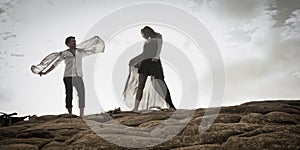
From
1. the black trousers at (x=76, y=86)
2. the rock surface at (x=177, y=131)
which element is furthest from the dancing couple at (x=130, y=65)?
the rock surface at (x=177, y=131)

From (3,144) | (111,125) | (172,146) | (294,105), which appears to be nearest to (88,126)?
(111,125)

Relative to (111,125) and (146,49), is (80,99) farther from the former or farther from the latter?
(111,125)

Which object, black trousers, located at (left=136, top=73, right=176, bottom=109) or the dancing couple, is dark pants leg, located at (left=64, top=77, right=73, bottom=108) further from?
black trousers, located at (left=136, top=73, right=176, bottom=109)

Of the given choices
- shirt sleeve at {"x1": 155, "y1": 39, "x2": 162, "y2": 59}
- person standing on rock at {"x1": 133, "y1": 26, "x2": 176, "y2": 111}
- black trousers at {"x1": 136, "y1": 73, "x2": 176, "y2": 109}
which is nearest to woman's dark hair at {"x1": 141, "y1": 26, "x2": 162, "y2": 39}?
person standing on rock at {"x1": 133, "y1": 26, "x2": 176, "y2": 111}

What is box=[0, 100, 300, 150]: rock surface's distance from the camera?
5676 millimetres

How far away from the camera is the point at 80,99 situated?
1012cm

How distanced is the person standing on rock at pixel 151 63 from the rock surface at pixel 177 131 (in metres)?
1.70

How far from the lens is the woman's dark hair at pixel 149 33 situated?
32.6 ft

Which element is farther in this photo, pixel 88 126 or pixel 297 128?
pixel 88 126

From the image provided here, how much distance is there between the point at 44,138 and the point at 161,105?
4131mm

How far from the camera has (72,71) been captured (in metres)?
10.2

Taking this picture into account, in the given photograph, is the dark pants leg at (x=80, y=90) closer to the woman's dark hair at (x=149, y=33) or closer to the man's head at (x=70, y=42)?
the man's head at (x=70, y=42)

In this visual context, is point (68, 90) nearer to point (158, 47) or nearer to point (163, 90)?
point (163, 90)

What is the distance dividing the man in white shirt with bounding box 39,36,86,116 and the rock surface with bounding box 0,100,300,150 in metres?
1.77
